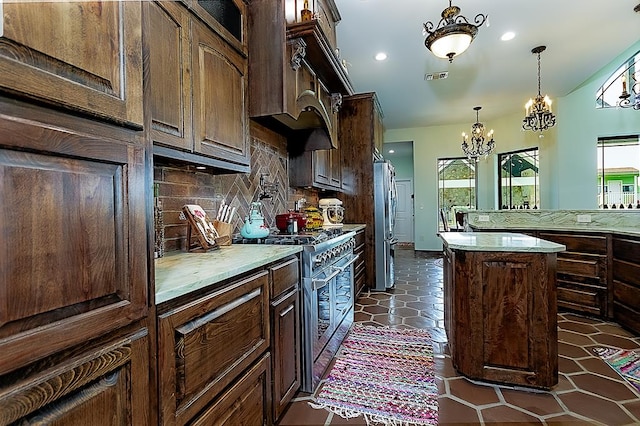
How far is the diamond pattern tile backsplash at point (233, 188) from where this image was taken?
74.2 inches

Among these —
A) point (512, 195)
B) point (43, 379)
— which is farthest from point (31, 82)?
point (512, 195)

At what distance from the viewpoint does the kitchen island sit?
2.04 meters

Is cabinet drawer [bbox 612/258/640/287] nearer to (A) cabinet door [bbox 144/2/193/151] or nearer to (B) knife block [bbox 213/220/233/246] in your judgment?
(B) knife block [bbox 213/220/233/246]

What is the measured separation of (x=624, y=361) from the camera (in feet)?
8.07

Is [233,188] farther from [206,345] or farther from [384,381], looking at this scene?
[384,381]

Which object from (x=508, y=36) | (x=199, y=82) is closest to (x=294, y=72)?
(x=199, y=82)

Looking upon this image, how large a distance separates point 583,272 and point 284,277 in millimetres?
3391

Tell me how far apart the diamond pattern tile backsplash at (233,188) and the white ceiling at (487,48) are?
5.20ft

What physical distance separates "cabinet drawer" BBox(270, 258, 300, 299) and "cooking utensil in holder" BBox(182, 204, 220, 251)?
1.49ft

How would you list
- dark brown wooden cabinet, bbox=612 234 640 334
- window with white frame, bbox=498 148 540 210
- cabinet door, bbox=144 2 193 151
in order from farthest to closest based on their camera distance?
window with white frame, bbox=498 148 540 210
dark brown wooden cabinet, bbox=612 234 640 334
cabinet door, bbox=144 2 193 151

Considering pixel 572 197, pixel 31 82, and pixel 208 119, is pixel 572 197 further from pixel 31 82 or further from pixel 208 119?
pixel 31 82

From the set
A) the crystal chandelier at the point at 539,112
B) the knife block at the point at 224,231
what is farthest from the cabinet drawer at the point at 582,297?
the knife block at the point at 224,231

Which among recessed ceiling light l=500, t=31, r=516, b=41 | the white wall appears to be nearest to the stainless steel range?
recessed ceiling light l=500, t=31, r=516, b=41

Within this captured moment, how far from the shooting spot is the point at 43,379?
67 centimetres
